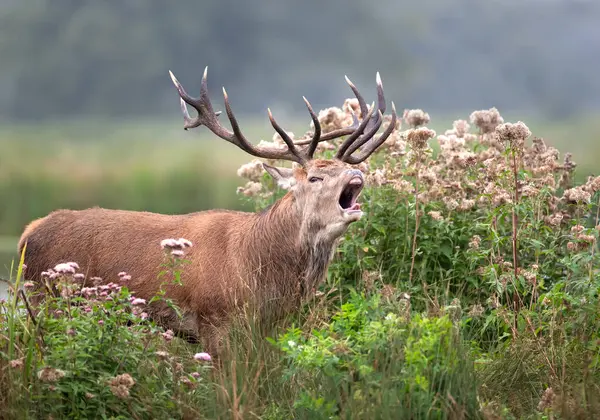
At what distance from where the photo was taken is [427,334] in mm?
5441

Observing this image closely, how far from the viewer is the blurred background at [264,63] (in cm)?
5009

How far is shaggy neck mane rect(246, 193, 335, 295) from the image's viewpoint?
23.7 ft

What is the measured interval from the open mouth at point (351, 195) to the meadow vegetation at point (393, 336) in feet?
1.71

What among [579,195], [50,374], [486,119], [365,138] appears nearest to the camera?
[50,374]

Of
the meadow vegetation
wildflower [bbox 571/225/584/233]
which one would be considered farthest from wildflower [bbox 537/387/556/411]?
wildflower [bbox 571/225/584/233]

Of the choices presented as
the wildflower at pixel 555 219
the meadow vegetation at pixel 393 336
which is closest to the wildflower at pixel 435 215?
the meadow vegetation at pixel 393 336

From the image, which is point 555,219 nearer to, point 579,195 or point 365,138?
point 579,195

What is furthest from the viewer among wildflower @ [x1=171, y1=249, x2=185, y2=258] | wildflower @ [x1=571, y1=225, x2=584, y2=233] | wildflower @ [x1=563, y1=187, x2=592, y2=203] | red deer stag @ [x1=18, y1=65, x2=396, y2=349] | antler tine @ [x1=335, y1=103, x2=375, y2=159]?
antler tine @ [x1=335, y1=103, x2=375, y2=159]

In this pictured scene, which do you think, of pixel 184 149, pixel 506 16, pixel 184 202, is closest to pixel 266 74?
pixel 506 16

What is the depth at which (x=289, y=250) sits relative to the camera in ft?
24.1

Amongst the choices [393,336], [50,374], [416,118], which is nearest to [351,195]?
[416,118]

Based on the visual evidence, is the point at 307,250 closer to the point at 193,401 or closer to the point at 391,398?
the point at 193,401

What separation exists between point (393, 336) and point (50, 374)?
170 cm

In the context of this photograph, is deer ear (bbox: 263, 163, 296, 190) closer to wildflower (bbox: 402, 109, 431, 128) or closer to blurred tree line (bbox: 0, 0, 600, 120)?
wildflower (bbox: 402, 109, 431, 128)
